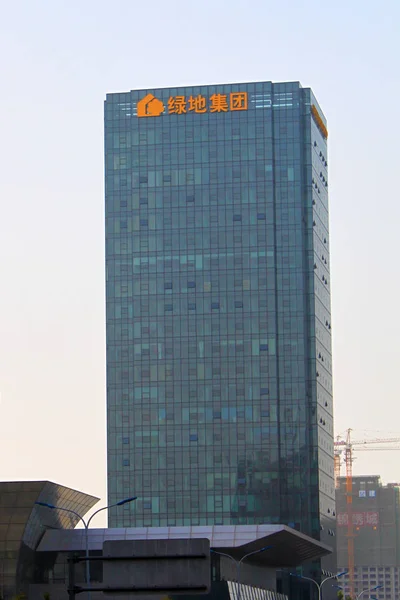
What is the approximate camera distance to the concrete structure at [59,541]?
441 ft

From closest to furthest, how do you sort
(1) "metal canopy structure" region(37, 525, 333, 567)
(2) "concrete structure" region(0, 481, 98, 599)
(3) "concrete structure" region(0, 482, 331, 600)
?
(2) "concrete structure" region(0, 481, 98, 599) → (3) "concrete structure" region(0, 482, 331, 600) → (1) "metal canopy structure" region(37, 525, 333, 567)

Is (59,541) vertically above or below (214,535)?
below

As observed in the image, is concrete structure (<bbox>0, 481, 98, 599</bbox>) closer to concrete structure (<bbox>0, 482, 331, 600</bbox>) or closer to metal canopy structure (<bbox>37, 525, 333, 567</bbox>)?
concrete structure (<bbox>0, 482, 331, 600</bbox>)

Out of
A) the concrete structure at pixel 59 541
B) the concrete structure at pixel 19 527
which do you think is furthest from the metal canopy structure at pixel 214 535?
the concrete structure at pixel 19 527

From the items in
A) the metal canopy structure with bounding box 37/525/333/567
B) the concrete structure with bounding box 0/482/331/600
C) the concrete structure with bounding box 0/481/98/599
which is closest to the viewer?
the concrete structure with bounding box 0/481/98/599

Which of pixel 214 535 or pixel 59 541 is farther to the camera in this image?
pixel 214 535

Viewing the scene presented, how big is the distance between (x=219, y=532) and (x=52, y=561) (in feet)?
58.6

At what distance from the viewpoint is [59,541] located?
14388 centimetres

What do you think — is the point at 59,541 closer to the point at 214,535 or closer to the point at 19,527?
the point at 19,527

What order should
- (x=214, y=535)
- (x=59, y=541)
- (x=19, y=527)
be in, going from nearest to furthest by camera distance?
(x=19, y=527) → (x=59, y=541) → (x=214, y=535)

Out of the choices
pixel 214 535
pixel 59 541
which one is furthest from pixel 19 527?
pixel 214 535

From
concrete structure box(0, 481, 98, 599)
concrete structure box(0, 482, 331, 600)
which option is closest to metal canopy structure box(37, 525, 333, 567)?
concrete structure box(0, 482, 331, 600)

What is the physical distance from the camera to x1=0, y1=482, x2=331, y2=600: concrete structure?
441 ft

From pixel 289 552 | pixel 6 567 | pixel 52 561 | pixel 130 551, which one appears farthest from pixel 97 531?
pixel 130 551
